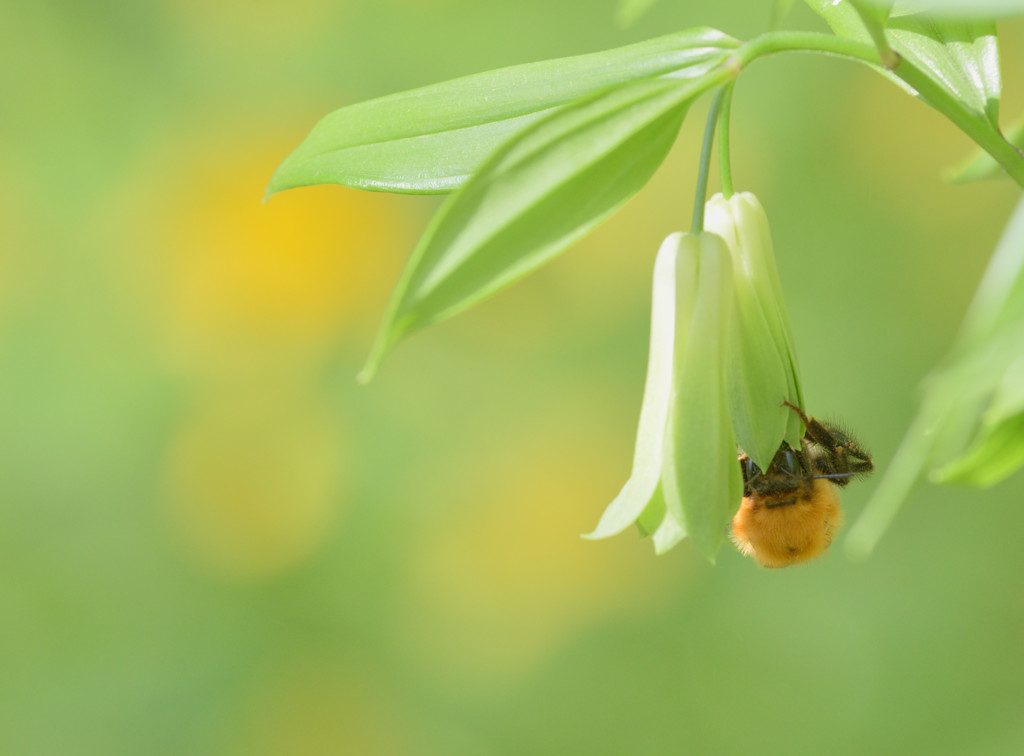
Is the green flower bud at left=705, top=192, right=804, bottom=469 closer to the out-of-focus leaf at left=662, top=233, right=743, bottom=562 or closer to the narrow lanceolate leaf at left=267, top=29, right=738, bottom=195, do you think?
the out-of-focus leaf at left=662, top=233, right=743, bottom=562

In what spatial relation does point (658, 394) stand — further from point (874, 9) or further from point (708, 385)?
point (874, 9)

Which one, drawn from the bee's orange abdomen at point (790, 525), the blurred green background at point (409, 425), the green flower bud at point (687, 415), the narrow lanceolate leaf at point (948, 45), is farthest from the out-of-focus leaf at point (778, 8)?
the blurred green background at point (409, 425)

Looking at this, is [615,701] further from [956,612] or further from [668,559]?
[956,612]

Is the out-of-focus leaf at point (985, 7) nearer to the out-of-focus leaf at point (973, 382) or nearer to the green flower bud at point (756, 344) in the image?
the out-of-focus leaf at point (973, 382)

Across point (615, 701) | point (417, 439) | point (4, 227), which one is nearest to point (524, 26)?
point (417, 439)

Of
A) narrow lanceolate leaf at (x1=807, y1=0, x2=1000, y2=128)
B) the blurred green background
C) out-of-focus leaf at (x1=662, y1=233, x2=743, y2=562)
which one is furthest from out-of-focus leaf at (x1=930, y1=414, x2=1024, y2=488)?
the blurred green background

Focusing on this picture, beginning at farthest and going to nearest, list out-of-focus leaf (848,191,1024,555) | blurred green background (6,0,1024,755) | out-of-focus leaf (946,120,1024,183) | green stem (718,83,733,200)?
1. blurred green background (6,0,1024,755)
2. out-of-focus leaf (946,120,1024,183)
3. green stem (718,83,733,200)
4. out-of-focus leaf (848,191,1024,555)
